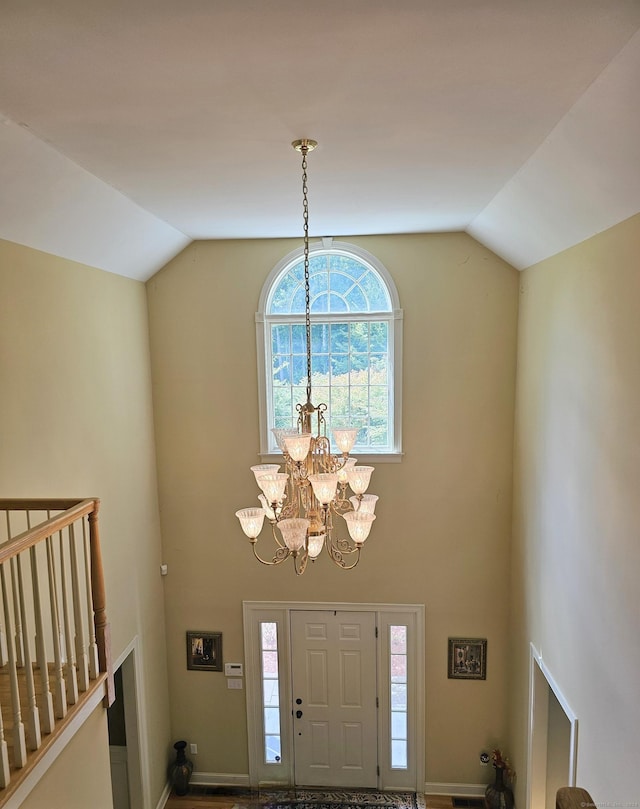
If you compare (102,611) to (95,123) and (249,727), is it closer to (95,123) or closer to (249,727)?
(95,123)

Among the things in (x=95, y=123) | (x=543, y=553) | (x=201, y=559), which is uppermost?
(x=95, y=123)

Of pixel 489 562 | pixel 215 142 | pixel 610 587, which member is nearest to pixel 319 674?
pixel 489 562

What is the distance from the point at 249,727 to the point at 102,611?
3297mm

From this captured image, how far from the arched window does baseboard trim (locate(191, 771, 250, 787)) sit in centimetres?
343

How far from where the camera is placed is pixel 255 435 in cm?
542

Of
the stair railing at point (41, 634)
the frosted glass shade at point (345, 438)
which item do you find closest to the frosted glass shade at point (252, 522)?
the frosted glass shade at point (345, 438)

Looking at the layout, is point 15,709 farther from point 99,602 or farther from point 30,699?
point 99,602

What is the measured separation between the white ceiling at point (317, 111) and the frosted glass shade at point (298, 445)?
1506mm

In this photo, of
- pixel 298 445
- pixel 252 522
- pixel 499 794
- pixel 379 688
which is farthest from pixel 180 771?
pixel 298 445

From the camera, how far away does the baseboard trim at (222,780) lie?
18.8 ft

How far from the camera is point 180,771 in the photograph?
18.2ft

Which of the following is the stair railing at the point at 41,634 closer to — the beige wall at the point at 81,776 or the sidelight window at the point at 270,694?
the beige wall at the point at 81,776

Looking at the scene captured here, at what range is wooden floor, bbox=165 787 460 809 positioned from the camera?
5.45 metres

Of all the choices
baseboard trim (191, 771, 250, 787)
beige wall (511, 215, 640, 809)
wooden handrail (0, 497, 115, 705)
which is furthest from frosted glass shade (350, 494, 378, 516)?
baseboard trim (191, 771, 250, 787)
